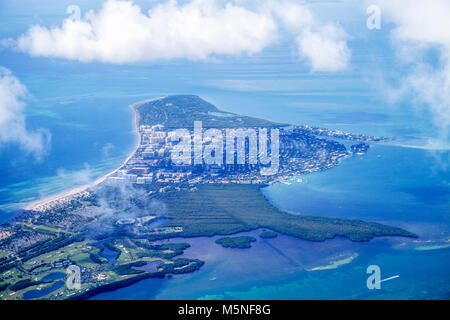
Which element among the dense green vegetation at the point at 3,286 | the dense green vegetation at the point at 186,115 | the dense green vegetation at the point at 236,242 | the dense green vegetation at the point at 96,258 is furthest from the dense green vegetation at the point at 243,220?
the dense green vegetation at the point at 186,115

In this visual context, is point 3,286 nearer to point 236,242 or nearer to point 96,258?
point 96,258

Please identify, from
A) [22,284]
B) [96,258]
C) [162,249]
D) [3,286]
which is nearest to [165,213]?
[162,249]

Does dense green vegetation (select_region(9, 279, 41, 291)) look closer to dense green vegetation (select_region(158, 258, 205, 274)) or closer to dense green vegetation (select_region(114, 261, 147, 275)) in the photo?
dense green vegetation (select_region(114, 261, 147, 275))

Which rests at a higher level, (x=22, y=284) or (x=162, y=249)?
(x=162, y=249)

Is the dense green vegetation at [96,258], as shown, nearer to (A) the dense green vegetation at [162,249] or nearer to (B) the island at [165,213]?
(B) the island at [165,213]

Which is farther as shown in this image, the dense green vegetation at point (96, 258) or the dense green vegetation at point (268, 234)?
the dense green vegetation at point (268, 234)

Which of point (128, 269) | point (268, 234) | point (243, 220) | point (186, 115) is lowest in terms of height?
point (128, 269)

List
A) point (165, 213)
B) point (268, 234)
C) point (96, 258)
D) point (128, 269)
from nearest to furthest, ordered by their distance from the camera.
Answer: point (128, 269) < point (96, 258) < point (268, 234) < point (165, 213)

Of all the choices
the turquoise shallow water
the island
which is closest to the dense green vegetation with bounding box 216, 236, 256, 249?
the island
